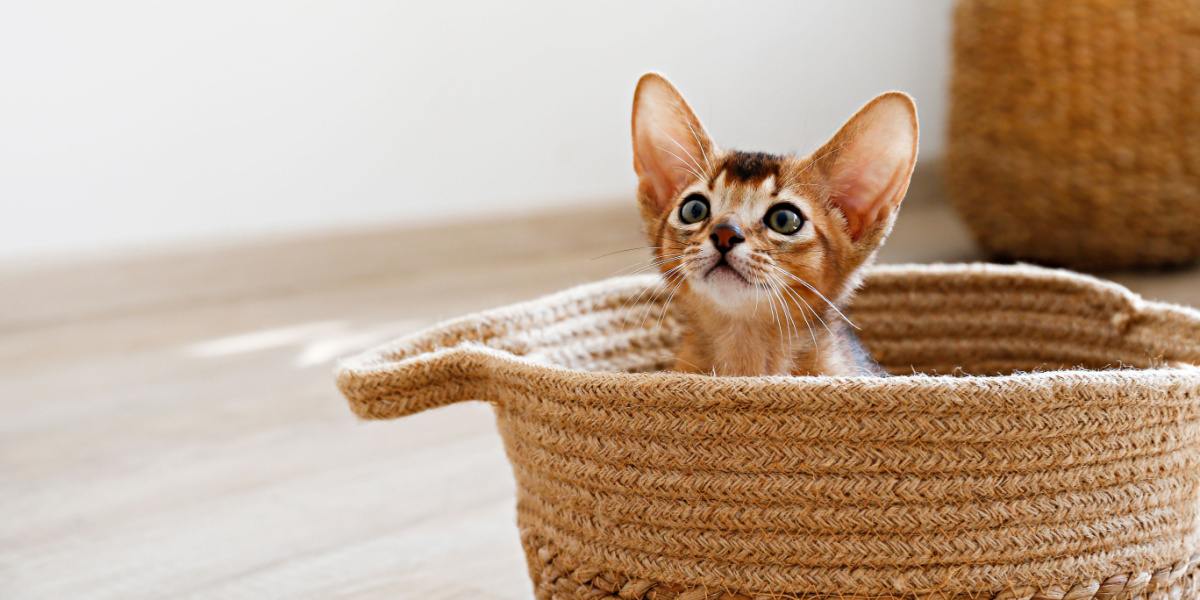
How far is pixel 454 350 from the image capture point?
0.90 m

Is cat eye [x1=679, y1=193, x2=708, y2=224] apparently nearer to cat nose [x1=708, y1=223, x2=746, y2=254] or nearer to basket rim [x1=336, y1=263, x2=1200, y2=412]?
cat nose [x1=708, y1=223, x2=746, y2=254]

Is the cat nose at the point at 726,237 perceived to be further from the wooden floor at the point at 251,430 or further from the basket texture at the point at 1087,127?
the basket texture at the point at 1087,127

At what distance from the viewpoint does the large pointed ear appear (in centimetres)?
99

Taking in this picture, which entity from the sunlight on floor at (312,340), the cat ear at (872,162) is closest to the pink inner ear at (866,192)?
the cat ear at (872,162)

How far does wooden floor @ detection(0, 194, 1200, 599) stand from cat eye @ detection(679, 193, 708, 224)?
366 millimetres

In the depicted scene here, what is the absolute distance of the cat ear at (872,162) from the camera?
919 millimetres

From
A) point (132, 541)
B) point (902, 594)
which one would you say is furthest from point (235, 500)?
point (902, 594)

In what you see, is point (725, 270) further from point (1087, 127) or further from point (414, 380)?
point (1087, 127)

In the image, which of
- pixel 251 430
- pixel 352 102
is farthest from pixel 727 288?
pixel 352 102

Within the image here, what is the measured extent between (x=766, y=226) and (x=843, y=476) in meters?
0.22

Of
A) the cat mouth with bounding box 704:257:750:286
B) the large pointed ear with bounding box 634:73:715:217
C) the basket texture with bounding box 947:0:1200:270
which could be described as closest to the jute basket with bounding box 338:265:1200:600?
the cat mouth with bounding box 704:257:750:286

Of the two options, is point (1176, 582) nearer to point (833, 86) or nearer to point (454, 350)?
point (454, 350)

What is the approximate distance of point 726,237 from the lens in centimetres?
88

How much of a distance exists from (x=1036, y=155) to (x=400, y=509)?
1.80 m
